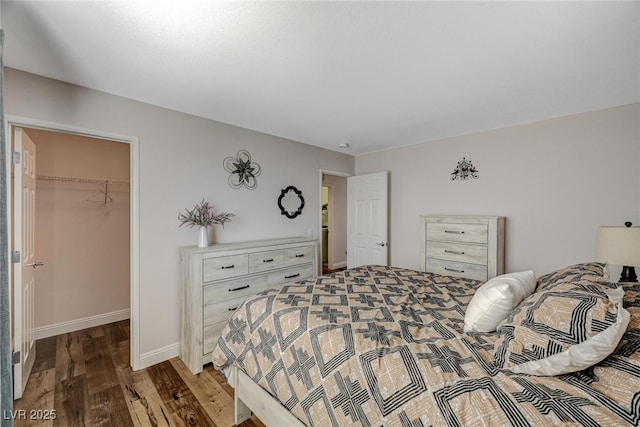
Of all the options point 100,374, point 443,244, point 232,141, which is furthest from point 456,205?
point 100,374

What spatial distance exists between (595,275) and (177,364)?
3.23 meters

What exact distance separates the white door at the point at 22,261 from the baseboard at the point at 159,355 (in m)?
0.77

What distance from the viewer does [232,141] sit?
3119 mm

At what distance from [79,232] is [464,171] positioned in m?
4.84

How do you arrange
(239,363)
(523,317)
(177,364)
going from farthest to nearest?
1. (177,364)
2. (239,363)
3. (523,317)

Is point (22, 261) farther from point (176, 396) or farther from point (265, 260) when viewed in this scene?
point (265, 260)

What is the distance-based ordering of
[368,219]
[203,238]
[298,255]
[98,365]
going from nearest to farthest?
[98,365] < [203,238] < [298,255] < [368,219]

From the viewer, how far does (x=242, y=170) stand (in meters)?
3.20

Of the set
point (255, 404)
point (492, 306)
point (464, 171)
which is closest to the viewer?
point (492, 306)

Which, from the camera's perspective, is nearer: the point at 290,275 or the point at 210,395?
the point at 210,395

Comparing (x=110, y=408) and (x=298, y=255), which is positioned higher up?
(x=298, y=255)

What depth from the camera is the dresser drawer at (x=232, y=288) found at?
2465 millimetres

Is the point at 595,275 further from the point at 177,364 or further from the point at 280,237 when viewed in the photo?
the point at 177,364

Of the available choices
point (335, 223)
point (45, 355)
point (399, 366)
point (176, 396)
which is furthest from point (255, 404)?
point (335, 223)
